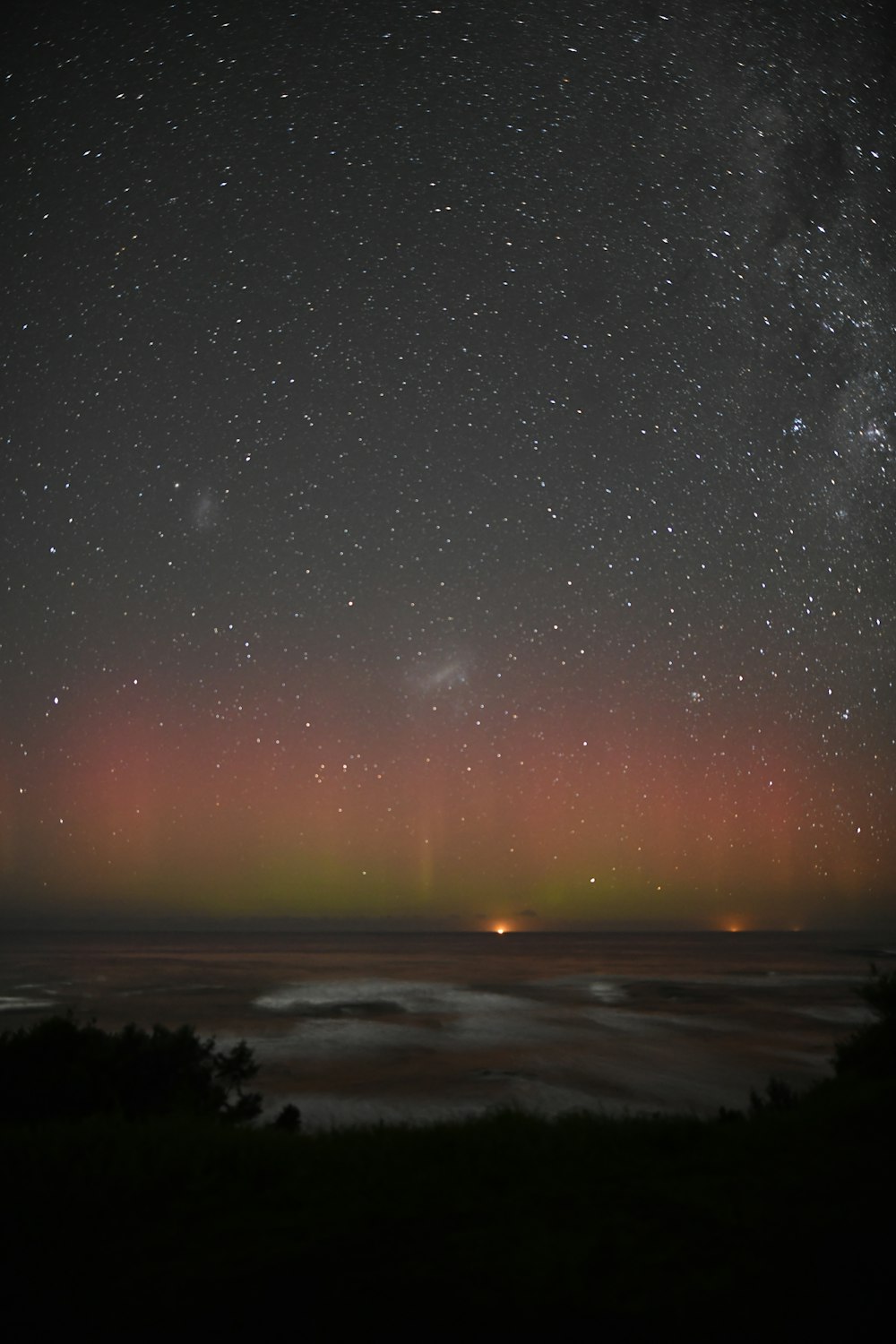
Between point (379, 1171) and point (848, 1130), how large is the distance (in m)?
4.05

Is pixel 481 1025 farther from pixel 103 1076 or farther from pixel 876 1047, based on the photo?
pixel 103 1076

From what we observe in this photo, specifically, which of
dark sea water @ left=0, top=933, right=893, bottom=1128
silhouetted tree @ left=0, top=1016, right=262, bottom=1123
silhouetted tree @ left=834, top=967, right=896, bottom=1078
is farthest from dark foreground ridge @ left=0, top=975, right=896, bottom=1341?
dark sea water @ left=0, top=933, right=893, bottom=1128

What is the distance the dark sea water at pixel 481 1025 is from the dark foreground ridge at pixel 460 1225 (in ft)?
8.81

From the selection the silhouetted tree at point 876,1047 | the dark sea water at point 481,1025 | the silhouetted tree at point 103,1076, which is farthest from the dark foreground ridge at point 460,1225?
the dark sea water at point 481,1025

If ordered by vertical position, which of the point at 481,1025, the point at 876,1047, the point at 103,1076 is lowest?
the point at 481,1025

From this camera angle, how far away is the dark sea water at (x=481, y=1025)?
19891mm

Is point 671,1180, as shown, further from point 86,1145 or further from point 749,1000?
point 749,1000

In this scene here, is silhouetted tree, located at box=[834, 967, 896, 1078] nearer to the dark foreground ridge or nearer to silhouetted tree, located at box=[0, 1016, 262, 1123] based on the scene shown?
the dark foreground ridge

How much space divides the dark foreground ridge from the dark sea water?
269 centimetres

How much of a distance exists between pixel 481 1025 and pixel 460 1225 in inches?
1149

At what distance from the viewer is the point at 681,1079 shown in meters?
21.8

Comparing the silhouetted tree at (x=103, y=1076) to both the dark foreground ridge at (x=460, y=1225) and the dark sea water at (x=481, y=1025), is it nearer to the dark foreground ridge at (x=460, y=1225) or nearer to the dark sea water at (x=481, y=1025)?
the dark foreground ridge at (x=460, y=1225)

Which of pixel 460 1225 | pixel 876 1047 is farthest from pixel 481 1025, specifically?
pixel 460 1225

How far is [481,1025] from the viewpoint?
33406mm
